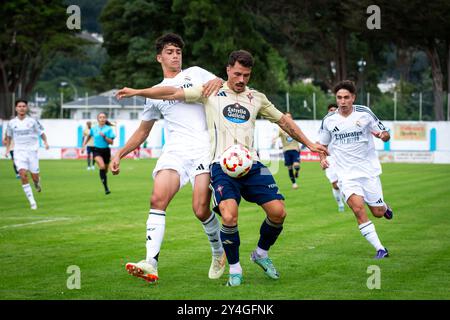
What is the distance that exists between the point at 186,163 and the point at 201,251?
2.59 m

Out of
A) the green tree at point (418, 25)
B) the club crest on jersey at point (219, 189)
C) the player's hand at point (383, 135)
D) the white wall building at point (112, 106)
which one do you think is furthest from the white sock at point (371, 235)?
the white wall building at point (112, 106)

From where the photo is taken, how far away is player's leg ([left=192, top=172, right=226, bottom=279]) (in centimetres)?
952

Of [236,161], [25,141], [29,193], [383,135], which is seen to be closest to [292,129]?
[236,161]

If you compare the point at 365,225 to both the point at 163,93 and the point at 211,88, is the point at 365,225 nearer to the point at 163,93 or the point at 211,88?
the point at 211,88

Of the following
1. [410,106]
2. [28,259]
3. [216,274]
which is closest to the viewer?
[216,274]

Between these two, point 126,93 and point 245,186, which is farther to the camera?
point 245,186

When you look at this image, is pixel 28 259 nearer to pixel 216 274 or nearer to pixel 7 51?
pixel 216 274

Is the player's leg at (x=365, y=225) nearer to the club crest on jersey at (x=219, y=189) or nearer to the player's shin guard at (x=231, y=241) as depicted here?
the player's shin guard at (x=231, y=241)

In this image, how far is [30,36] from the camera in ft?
213

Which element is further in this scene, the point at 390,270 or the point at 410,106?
the point at 410,106

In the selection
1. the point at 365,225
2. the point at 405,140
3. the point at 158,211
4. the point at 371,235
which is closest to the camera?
the point at 158,211

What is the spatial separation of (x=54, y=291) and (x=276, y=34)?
226ft

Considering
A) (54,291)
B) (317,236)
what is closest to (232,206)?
(54,291)

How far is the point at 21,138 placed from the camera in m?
20.5
